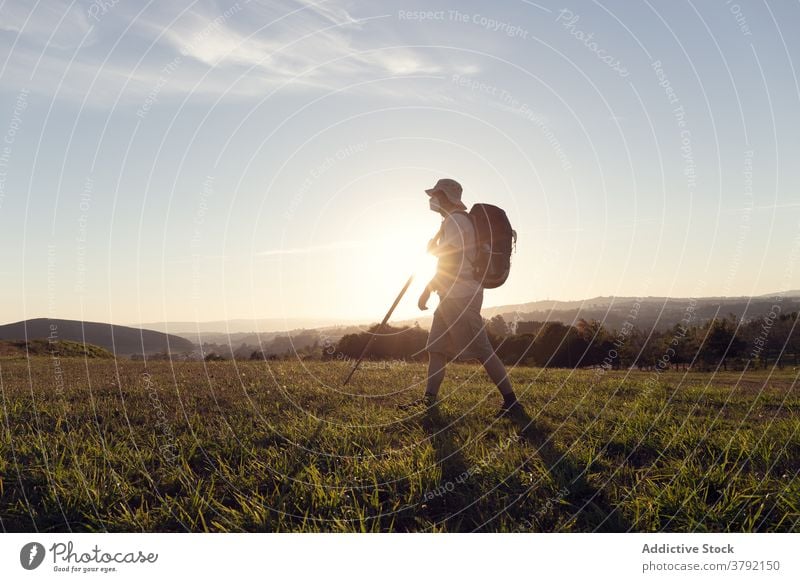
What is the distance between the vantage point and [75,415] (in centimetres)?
834

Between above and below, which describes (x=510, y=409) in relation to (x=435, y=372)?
below

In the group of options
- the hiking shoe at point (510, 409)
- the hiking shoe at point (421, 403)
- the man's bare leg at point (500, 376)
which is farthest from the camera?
the hiking shoe at point (421, 403)

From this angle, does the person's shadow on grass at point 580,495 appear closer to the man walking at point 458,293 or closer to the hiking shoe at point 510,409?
the hiking shoe at point 510,409

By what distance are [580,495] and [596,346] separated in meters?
32.3

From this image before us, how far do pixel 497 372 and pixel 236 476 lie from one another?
4.66 metres

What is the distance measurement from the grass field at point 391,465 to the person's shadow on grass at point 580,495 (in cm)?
1

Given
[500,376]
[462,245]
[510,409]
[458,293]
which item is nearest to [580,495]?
[510,409]

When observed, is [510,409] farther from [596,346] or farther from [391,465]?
[596,346]

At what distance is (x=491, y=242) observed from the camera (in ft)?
29.6

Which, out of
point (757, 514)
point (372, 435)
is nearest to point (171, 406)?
point (372, 435)

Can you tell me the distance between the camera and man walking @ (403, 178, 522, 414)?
352 inches

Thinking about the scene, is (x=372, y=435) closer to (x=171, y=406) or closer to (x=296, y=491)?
(x=296, y=491)
